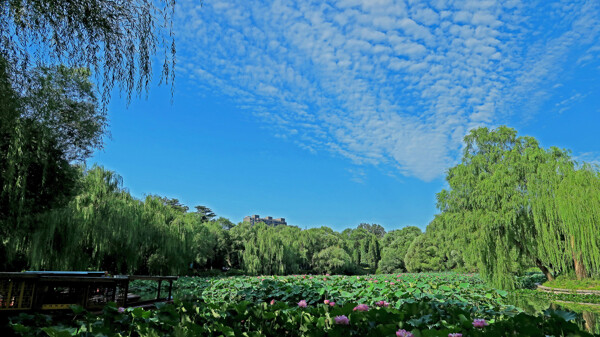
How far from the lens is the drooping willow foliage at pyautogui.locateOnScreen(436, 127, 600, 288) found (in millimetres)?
11617

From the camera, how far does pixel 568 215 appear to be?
1164 centimetres

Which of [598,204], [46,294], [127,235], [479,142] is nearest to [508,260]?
[598,204]

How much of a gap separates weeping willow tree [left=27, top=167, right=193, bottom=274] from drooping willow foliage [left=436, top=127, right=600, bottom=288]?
13645 millimetres

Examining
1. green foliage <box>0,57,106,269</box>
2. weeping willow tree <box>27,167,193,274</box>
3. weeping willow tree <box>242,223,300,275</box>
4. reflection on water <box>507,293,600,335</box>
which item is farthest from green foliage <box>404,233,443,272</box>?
green foliage <box>0,57,106,269</box>

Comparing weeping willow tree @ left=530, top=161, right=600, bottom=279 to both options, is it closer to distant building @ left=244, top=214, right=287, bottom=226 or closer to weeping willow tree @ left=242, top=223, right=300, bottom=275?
weeping willow tree @ left=242, top=223, right=300, bottom=275

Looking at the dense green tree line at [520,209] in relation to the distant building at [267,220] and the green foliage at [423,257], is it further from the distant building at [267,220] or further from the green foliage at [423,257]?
the distant building at [267,220]

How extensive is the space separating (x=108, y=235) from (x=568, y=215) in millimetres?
16587

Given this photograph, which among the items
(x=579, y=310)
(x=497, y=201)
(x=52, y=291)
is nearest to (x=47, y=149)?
(x=52, y=291)

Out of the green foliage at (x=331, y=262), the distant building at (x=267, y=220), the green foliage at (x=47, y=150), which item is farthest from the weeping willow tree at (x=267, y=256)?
the distant building at (x=267, y=220)

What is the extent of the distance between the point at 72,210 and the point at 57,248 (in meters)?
1.29

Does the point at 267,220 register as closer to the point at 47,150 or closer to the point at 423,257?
the point at 423,257

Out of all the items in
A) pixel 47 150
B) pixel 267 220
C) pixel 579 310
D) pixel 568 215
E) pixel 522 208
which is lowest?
pixel 579 310

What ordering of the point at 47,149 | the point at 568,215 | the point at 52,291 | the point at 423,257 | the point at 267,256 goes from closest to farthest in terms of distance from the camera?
the point at 52,291, the point at 47,149, the point at 568,215, the point at 267,256, the point at 423,257

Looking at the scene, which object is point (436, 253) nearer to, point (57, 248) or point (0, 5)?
point (57, 248)
